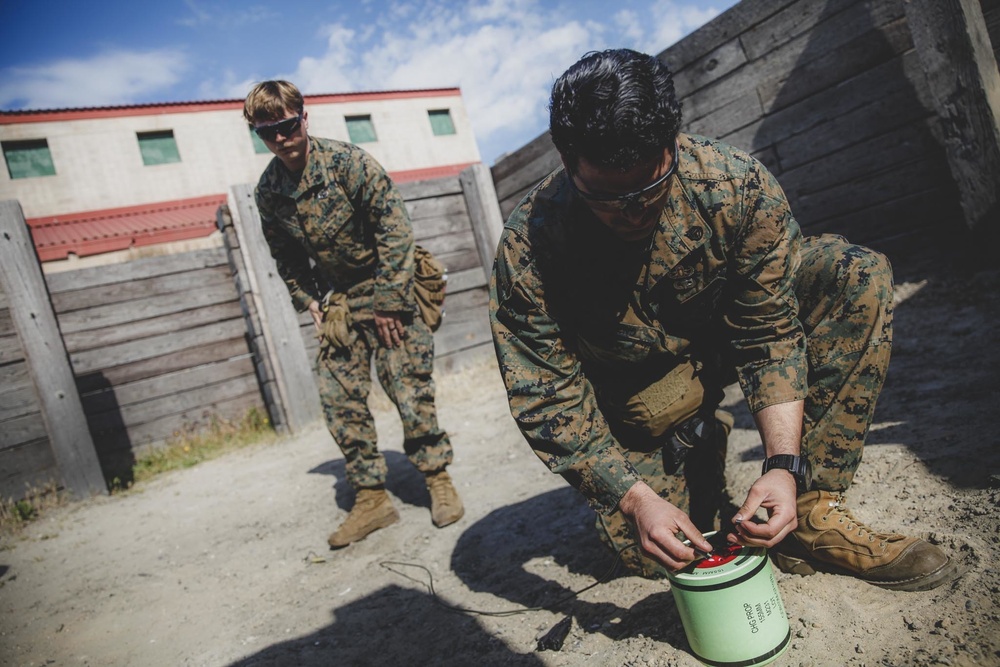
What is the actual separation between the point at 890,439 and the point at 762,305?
1.16 metres

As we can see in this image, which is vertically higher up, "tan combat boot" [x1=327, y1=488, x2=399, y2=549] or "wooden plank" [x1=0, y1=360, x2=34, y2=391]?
"wooden plank" [x1=0, y1=360, x2=34, y2=391]

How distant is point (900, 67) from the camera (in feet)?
12.4

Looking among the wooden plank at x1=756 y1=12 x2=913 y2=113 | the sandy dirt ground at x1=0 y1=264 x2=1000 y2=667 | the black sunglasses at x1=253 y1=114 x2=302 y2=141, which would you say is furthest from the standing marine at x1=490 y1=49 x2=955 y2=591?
the wooden plank at x1=756 y1=12 x2=913 y2=113

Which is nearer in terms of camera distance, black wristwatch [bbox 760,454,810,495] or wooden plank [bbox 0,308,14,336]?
black wristwatch [bbox 760,454,810,495]

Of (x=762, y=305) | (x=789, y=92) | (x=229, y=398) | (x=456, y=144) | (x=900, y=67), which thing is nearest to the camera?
(x=762, y=305)

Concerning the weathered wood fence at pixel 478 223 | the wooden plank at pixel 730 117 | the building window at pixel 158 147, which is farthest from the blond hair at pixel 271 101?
the building window at pixel 158 147

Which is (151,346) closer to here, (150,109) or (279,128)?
(279,128)

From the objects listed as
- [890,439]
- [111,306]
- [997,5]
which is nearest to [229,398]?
[111,306]

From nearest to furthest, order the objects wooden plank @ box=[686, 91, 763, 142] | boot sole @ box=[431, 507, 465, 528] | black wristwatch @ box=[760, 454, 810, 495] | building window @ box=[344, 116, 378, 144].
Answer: black wristwatch @ box=[760, 454, 810, 495]
boot sole @ box=[431, 507, 465, 528]
wooden plank @ box=[686, 91, 763, 142]
building window @ box=[344, 116, 378, 144]

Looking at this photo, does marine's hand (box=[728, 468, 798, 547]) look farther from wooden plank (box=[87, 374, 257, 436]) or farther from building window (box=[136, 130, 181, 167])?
building window (box=[136, 130, 181, 167])

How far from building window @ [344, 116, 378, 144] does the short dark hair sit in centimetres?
2056

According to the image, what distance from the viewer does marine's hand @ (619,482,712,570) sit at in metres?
1.37

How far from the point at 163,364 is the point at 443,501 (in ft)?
13.4

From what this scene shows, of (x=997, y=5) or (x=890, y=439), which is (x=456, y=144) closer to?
(x=997, y=5)
